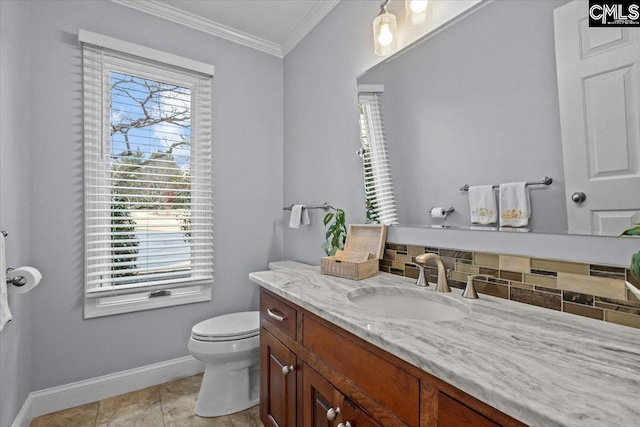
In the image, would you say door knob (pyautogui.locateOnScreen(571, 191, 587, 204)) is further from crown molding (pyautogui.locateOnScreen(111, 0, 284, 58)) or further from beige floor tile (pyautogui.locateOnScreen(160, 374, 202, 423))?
crown molding (pyautogui.locateOnScreen(111, 0, 284, 58))

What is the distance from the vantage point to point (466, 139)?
1.25 meters

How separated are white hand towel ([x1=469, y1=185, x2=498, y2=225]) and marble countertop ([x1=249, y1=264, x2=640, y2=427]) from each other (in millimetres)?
301

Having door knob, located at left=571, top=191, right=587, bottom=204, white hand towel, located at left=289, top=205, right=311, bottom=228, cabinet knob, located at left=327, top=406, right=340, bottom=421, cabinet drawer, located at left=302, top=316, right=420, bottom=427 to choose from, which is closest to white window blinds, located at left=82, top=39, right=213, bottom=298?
white hand towel, located at left=289, top=205, right=311, bottom=228

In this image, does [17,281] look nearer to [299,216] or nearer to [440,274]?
[299,216]

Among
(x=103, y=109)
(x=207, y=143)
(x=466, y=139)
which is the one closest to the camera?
(x=466, y=139)

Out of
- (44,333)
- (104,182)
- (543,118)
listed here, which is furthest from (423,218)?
(44,333)

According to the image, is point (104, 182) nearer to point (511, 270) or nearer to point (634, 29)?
point (511, 270)

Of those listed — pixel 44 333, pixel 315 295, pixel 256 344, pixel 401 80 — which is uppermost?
pixel 401 80

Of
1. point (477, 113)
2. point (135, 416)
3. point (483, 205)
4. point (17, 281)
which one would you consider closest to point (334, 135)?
point (477, 113)

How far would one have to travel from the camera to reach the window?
196cm

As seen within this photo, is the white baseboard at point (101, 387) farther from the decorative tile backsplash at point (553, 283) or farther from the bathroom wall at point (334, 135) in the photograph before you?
the decorative tile backsplash at point (553, 283)

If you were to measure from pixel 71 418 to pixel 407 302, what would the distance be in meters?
2.05

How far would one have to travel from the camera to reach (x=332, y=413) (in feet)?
3.14

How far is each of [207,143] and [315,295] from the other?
1.70 meters
